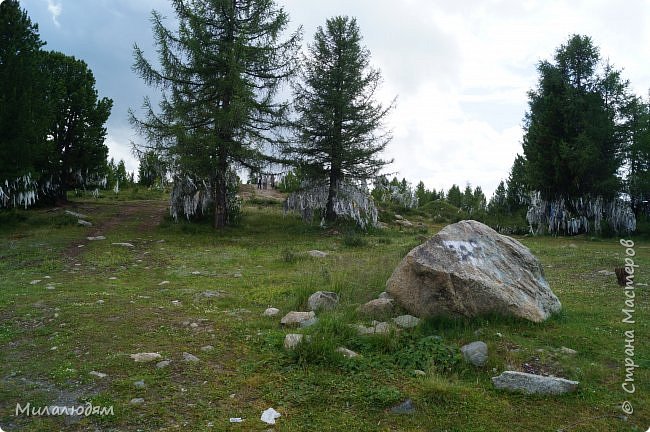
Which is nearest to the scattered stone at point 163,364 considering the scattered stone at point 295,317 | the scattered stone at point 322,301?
the scattered stone at point 295,317

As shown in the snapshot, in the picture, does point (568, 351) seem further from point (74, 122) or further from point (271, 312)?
point (74, 122)

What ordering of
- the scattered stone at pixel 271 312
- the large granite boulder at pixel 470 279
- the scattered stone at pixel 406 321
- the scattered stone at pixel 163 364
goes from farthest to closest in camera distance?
1. the scattered stone at pixel 271 312
2. the large granite boulder at pixel 470 279
3. the scattered stone at pixel 406 321
4. the scattered stone at pixel 163 364

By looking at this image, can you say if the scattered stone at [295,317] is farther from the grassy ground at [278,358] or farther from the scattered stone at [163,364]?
the scattered stone at [163,364]

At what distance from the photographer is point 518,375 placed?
5312mm

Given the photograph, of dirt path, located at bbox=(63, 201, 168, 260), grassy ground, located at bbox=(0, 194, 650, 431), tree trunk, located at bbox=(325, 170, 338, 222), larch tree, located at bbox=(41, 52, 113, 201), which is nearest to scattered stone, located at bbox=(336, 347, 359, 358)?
grassy ground, located at bbox=(0, 194, 650, 431)

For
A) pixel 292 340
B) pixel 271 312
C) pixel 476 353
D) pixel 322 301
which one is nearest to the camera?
pixel 476 353

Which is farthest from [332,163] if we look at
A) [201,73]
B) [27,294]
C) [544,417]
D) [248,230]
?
[544,417]

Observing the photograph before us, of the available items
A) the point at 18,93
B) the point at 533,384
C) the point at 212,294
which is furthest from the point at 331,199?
the point at 533,384

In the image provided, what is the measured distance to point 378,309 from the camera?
7883mm

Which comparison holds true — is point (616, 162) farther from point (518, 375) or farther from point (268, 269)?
point (518, 375)

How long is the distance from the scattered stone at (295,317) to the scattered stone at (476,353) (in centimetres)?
262

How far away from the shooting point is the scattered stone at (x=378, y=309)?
7.79 m

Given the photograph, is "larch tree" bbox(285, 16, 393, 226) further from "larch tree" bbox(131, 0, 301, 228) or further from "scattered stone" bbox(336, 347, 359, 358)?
"scattered stone" bbox(336, 347, 359, 358)

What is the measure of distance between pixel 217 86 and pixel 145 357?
1729cm
